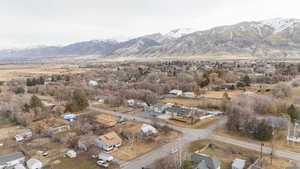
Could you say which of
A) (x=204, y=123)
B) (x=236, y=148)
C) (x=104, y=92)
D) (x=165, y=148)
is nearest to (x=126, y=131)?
(x=165, y=148)

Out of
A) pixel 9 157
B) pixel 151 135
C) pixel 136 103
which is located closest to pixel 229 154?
pixel 151 135

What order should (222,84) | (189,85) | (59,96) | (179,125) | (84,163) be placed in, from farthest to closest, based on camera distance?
(222,84)
(189,85)
(59,96)
(179,125)
(84,163)

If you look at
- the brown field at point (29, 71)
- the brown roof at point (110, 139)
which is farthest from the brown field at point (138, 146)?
the brown field at point (29, 71)

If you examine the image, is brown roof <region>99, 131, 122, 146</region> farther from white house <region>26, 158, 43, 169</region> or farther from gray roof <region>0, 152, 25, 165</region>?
gray roof <region>0, 152, 25, 165</region>

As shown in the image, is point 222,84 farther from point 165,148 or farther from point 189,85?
point 165,148

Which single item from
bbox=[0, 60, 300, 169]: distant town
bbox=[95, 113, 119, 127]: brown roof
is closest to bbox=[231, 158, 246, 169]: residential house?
bbox=[0, 60, 300, 169]: distant town

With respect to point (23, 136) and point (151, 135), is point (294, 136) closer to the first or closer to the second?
point (151, 135)
